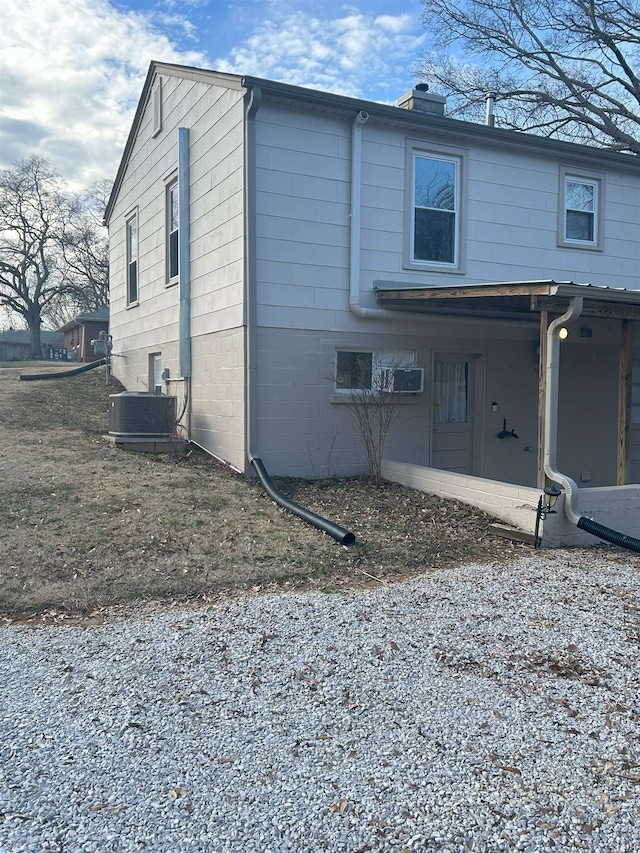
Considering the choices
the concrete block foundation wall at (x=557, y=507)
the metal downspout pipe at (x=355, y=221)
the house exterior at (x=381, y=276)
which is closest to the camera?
the concrete block foundation wall at (x=557, y=507)

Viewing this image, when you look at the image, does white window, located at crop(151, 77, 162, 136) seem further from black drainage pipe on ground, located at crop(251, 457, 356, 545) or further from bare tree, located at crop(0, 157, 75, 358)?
bare tree, located at crop(0, 157, 75, 358)

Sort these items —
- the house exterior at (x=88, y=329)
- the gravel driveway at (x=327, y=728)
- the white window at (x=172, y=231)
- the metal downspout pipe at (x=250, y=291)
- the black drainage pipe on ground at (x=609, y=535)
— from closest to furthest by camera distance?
the gravel driveway at (x=327, y=728)
the black drainage pipe on ground at (x=609, y=535)
the metal downspout pipe at (x=250, y=291)
the white window at (x=172, y=231)
the house exterior at (x=88, y=329)

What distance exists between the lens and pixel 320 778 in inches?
111

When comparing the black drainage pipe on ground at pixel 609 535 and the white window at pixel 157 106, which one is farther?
the white window at pixel 157 106

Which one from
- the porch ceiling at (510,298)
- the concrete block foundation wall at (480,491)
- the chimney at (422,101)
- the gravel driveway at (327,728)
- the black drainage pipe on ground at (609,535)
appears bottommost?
the gravel driveway at (327,728)

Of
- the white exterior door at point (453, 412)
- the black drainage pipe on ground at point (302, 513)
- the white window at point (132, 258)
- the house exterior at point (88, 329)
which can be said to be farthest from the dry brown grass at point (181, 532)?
the house exterior at point (88, 329)

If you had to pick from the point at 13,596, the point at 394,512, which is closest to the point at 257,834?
the point at 13,596

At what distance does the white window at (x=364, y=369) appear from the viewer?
9.09 meters

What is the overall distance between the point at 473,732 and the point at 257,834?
1.20 meters

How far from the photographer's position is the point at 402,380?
916 centimetres

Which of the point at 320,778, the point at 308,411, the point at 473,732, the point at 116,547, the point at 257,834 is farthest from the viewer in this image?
the point at 308,411

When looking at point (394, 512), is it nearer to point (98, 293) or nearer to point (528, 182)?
point (528, 182)

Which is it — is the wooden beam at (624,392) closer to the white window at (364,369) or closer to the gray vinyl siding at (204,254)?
the white window at (364,369)

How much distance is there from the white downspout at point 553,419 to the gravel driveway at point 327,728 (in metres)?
1.66
